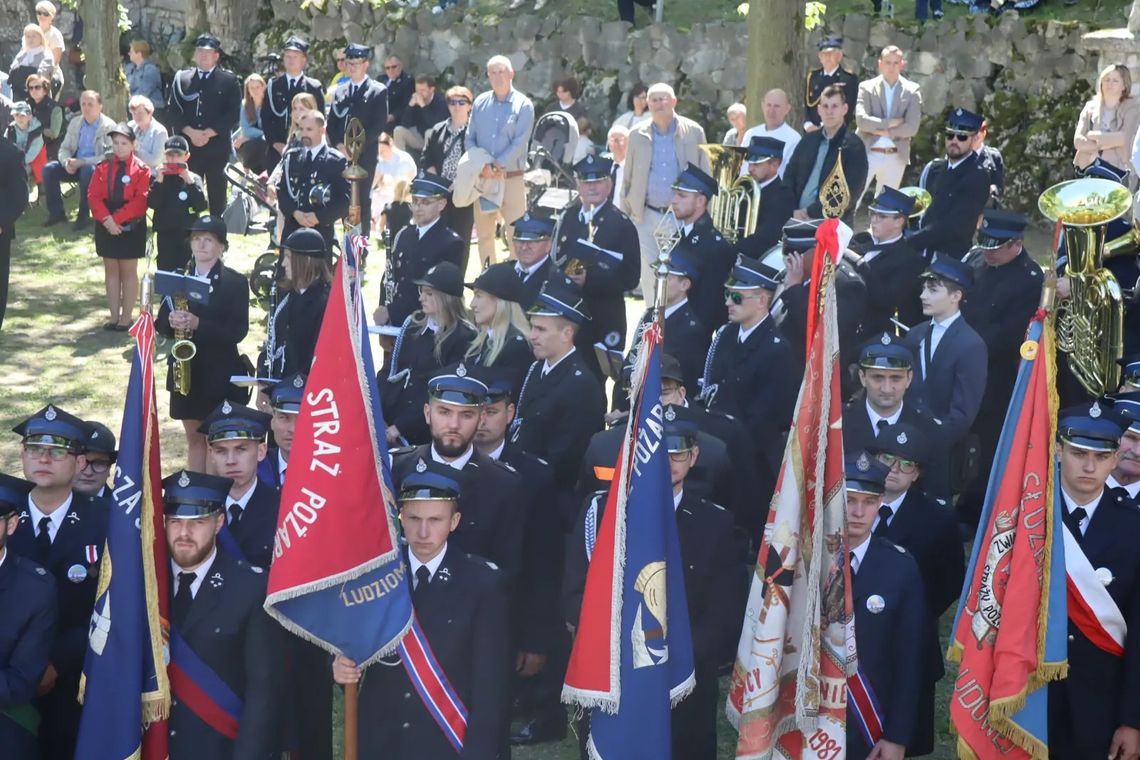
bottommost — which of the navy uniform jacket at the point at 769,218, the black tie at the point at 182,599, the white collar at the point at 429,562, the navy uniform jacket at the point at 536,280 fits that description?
the black tie at the point at 182,599

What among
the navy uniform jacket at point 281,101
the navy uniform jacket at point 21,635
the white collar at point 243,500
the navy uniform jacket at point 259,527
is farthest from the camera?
the navy uniform jacket at point 281,101

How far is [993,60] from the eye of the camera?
60.9ft

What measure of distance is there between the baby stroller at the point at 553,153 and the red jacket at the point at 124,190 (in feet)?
14.3

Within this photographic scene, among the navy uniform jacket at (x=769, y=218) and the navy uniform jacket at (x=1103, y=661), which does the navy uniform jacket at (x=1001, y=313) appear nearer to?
the navy uniform jacket at (x=769, y=218)

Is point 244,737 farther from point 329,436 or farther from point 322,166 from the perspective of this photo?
point 322,166

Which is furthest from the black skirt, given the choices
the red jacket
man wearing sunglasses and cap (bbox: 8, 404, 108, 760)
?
man wearing sunglasses and cap (bbox: 8, 404, 108, 760)

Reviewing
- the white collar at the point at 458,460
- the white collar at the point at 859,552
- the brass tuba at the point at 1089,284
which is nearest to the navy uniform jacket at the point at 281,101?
the brass tuba at the point at 1089,284

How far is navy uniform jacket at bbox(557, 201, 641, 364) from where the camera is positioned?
1083 cm

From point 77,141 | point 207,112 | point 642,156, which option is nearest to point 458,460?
point 642,156

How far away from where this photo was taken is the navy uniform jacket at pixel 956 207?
11.3 metres

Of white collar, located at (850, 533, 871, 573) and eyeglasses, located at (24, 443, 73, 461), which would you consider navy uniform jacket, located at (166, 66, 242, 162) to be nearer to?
eyeglasses, located at (24, 443, 73, 461)

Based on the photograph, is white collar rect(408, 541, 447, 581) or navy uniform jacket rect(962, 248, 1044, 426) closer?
white collar rect(408, 541, 447, 581)

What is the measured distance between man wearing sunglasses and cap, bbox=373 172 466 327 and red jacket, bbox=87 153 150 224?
386cm

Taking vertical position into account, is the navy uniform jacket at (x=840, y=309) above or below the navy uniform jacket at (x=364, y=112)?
below
